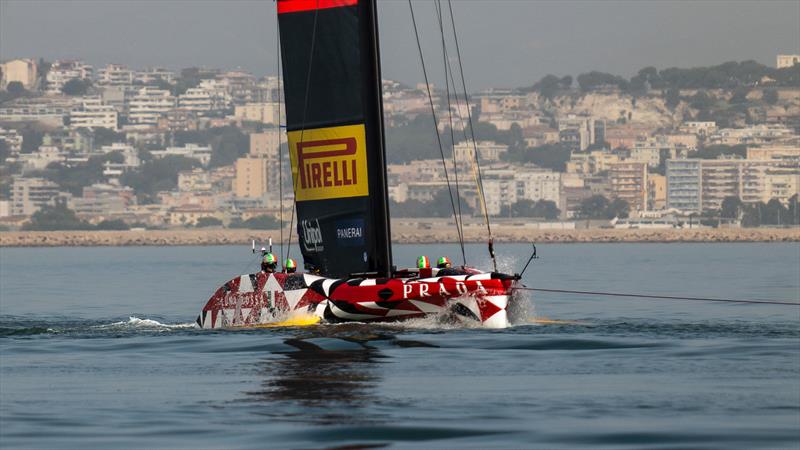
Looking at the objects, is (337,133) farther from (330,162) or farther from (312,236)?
(312,236)

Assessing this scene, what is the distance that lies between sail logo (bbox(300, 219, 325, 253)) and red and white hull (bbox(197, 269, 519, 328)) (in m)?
1.38

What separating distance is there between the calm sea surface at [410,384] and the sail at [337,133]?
1.96 m

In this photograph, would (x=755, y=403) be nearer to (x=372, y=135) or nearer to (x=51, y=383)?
(x=51, y=383)

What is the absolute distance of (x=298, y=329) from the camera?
24891 mm

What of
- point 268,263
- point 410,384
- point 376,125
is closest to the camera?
point 410,384

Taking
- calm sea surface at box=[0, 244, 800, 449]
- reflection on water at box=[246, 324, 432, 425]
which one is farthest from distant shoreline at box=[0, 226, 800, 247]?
reflection on water at box=[246, 324, 432, 425]

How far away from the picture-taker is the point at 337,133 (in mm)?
26406

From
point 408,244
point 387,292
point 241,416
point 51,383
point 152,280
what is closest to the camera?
point 241,416

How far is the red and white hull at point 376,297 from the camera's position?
24359 mm

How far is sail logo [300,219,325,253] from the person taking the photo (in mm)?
26859

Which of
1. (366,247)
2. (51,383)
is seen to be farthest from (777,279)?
(51,383)

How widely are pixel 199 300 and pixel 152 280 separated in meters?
17.9

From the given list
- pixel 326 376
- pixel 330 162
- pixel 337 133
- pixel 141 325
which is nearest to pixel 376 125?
pixel 337 133

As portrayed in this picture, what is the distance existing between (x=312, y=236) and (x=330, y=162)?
1302 mm
